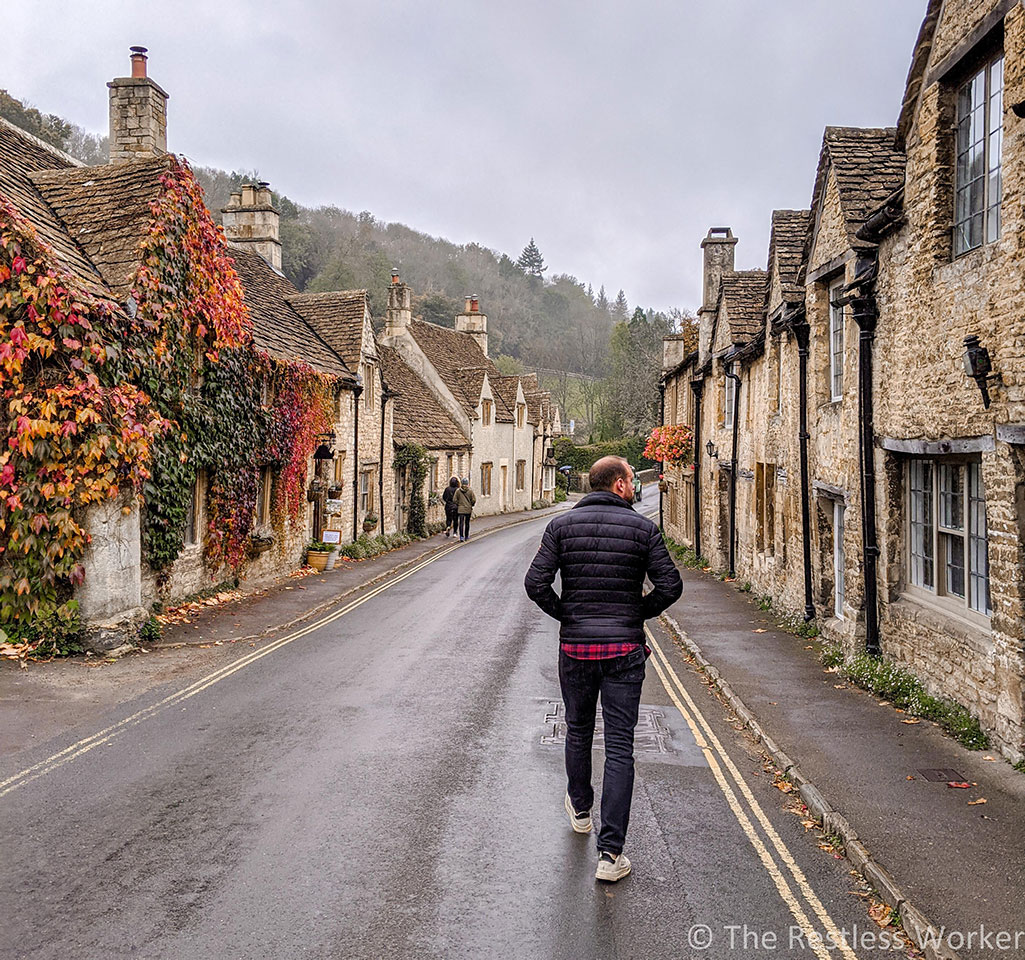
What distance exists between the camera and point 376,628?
47.6ft

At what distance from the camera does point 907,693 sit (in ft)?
31.8

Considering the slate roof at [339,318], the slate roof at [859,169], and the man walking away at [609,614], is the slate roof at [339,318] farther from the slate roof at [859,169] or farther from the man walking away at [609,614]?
the man walking away at [609,614]

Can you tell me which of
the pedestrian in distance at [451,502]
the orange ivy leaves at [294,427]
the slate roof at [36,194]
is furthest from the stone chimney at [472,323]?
the slate roof at [36,194]

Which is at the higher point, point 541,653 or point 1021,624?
point 1021,624

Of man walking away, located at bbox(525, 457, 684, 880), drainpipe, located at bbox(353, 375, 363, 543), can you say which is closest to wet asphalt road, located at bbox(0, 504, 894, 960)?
man walking away, located at bbox(525, 457, 684, 880)

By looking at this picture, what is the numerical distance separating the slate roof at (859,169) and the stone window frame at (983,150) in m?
2.11

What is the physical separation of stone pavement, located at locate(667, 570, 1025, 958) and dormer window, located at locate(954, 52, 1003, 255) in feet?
15.6

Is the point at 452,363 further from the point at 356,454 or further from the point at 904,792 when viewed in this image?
the point at 904,792

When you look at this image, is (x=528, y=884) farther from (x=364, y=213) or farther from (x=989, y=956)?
(x=364, y=213)

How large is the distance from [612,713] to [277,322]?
65.5 feet

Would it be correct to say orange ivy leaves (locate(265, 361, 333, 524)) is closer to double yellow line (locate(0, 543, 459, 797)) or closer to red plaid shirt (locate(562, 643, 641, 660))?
double yellow line (locate(0, 543, 459, 797))

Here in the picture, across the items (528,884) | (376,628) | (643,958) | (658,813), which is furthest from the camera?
(376,628)

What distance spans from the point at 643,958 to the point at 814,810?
2.67 meters

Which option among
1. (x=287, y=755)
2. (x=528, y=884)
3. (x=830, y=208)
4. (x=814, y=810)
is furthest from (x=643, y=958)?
(x=830, y=208)
